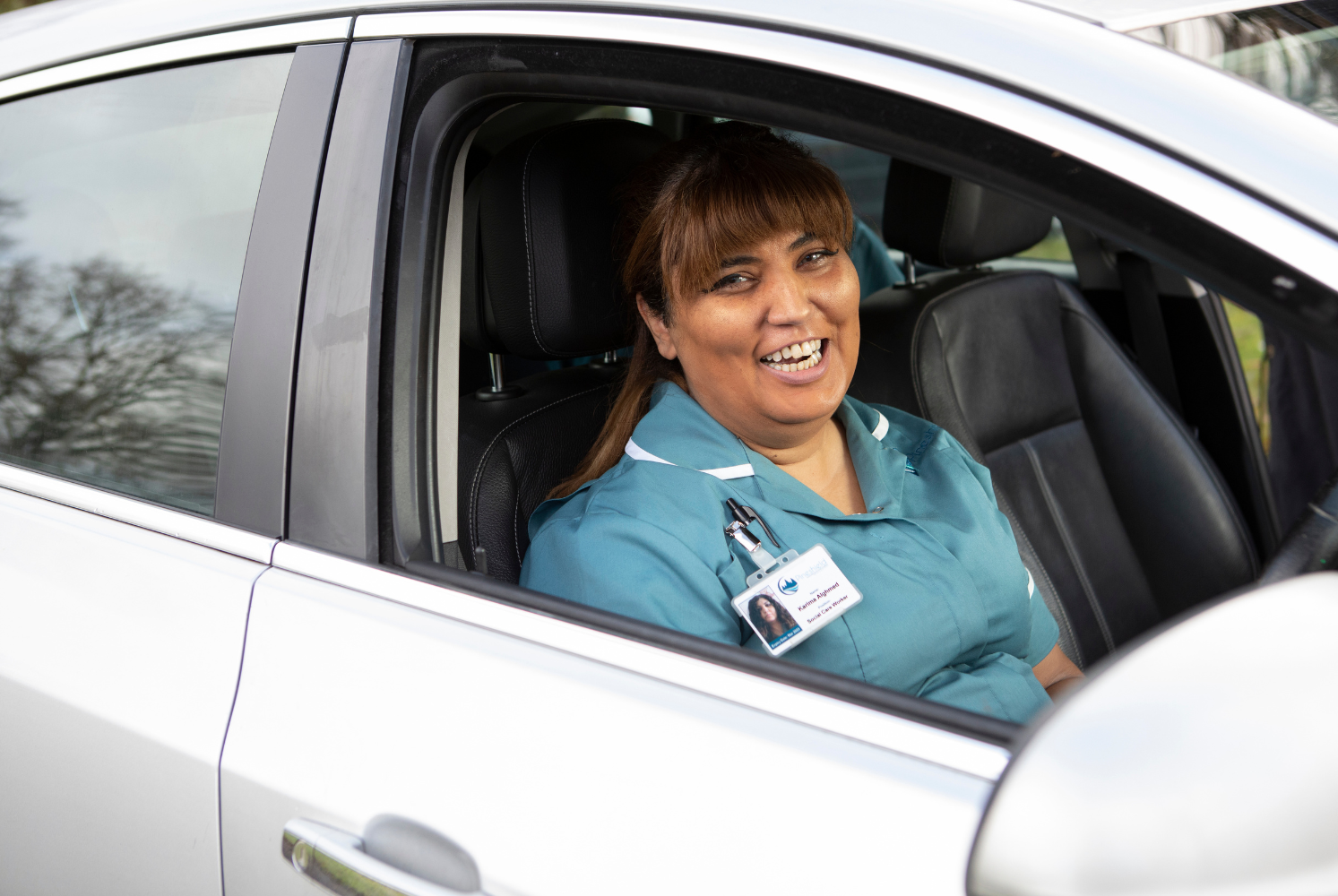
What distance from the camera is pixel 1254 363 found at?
279cm

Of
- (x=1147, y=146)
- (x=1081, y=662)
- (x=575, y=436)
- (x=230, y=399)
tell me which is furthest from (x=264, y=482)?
(x=1081, y=662)

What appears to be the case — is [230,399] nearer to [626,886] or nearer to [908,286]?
[626,886]

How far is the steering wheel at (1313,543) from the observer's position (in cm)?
78

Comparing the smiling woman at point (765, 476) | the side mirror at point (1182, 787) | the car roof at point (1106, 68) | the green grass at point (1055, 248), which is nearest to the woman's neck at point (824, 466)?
the smiling woman at point (765, 476)

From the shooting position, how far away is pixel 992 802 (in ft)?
1.84

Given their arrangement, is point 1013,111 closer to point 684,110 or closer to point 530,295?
point 684,110

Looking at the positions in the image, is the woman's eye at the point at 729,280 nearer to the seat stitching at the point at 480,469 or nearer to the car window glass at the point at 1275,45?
the seat stitching at the point at 480,469

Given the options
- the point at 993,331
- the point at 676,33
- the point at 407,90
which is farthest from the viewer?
the point at 993,331

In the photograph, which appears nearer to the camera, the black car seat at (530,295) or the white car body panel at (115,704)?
the white car body panel at (115,704)

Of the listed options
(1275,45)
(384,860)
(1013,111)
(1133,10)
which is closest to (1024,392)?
(1275,45)

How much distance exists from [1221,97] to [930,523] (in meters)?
0.91

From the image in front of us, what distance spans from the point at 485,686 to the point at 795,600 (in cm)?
42

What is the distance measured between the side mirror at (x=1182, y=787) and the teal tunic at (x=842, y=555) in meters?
0.71

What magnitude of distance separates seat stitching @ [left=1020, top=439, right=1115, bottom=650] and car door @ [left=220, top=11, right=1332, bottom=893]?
1427 mm
